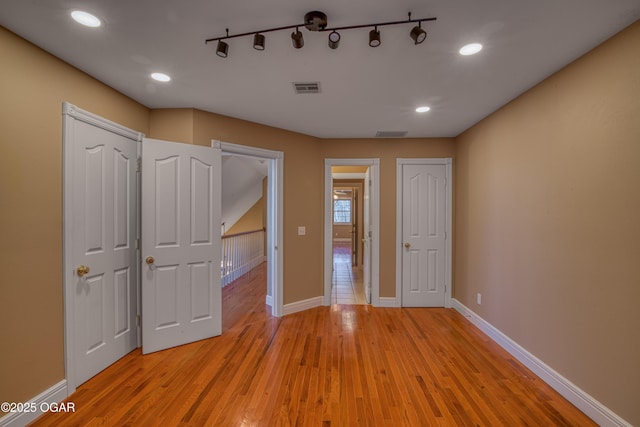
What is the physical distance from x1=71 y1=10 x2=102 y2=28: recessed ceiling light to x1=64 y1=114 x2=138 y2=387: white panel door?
77 cm

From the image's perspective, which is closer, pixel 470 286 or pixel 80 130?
pixel 80 130

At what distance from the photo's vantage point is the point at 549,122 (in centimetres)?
227

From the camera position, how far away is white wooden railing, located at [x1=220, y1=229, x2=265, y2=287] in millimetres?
5293

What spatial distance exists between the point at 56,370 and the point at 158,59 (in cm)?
245

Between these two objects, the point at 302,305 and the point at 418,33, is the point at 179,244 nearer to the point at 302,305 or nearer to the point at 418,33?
the point at 302,305

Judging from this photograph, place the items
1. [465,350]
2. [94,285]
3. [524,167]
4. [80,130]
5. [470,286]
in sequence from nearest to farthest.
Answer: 1. [80,130]
2. [94,285]
3. [524,167]
4. [465,350]
5. [470,286]

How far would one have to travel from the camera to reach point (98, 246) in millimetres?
2352

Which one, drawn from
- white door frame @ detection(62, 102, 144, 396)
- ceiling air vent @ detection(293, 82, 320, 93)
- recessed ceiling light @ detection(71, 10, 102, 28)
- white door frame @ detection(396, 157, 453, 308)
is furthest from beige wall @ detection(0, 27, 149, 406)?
white door frame @ detection(396, 157, 453, 308)

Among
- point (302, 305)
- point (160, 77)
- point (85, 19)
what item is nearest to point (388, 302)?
point (302, 305)

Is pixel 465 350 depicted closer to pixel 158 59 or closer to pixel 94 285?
pixel 94 285

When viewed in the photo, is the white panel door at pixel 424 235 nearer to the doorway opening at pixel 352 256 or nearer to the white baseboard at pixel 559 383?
the doorway opening at pixel 352 256

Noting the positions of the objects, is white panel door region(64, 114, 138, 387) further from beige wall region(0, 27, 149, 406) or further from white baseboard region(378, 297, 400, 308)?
white baseboard region(378, 297, 400, 308)

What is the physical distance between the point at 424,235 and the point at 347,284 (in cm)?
202

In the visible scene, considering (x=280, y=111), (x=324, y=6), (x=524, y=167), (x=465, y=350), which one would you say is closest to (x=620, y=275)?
(x=524, y=167)
